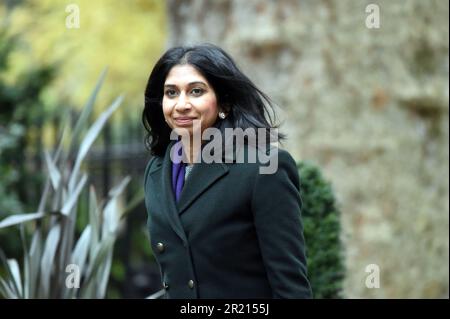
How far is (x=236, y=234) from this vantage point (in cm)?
263

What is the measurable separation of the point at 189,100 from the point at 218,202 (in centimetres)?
33

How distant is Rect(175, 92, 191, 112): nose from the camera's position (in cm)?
271

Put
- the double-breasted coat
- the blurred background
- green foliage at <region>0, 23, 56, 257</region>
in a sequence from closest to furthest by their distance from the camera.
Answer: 1. the double-breasted coat
2. the blurred background
3. green foliage at <region>0, 23, 56, 257</region>

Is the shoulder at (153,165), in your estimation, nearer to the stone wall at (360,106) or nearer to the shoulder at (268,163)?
the shoulder at (268,163)

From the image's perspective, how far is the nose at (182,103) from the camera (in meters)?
2.71

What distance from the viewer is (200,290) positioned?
2688 millimetres

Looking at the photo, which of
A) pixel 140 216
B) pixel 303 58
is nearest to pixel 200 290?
pixel 303 58

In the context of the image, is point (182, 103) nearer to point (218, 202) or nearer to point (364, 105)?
point (218, 202)

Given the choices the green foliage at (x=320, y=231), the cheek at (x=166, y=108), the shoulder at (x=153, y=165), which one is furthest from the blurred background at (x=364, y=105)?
the cheek at (x=166, y=108)

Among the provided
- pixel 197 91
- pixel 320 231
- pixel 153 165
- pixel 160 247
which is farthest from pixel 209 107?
pixel 320 231

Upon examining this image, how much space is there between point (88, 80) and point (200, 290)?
32.4 ft

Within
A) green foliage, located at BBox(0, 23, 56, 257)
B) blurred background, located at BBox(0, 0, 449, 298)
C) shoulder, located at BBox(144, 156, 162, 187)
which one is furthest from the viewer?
green foliage, located at BBox(0, 23, 56, 257)

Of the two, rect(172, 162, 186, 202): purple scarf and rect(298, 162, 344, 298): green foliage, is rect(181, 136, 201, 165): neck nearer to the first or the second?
rect(172, 162, 186, 202): purple scarf

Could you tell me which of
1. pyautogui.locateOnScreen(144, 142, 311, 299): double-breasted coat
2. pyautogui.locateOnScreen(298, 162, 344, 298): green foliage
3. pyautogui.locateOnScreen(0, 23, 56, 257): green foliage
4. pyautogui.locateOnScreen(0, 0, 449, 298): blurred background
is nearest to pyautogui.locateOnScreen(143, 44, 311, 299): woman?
pyautogui.locateOnScreen(144, 142, 311, 299): double-breasted coat
